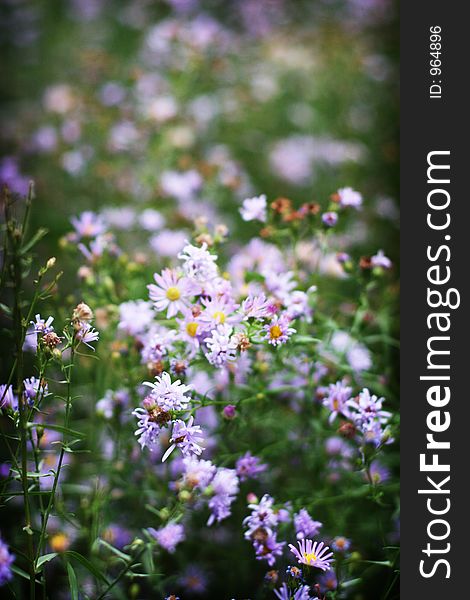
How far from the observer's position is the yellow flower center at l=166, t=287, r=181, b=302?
3.72 ft

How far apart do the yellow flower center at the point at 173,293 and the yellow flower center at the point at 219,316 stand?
8 centimetres

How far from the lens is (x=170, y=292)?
1.14m

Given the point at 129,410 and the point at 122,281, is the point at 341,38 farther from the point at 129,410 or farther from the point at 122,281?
the point at 129,410

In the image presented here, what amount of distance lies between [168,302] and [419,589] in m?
0.59

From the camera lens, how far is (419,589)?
3.45 ft

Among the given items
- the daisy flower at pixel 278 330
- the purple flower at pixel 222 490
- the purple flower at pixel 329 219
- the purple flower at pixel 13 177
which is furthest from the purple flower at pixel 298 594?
the purple flower at pixel 13 177

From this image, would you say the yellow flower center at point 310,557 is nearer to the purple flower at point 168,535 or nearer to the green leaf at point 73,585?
the purple flower at point 168,535

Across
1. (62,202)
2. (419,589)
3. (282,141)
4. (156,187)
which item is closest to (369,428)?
(419,589)

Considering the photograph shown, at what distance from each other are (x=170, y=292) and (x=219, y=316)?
103 millimetres

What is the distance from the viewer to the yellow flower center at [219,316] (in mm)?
1083

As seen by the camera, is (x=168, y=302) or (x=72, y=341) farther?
(x=168, y=302)

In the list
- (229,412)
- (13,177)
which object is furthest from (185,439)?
(13,177)

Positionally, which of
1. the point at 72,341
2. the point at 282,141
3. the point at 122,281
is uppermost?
the point at 282,141

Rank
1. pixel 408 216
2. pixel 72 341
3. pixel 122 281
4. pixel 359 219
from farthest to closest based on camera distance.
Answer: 1. pixel 359 219
2. pixel 122 281
3. pixel 408 216
4. pixel 72 341
